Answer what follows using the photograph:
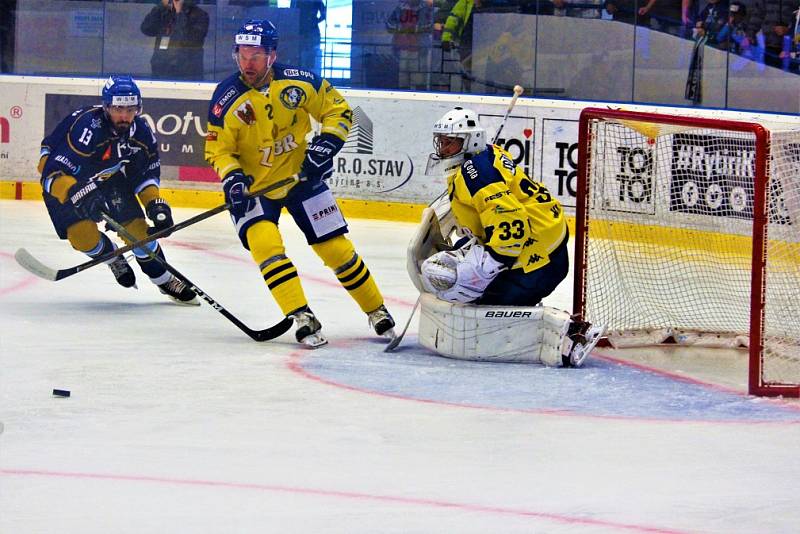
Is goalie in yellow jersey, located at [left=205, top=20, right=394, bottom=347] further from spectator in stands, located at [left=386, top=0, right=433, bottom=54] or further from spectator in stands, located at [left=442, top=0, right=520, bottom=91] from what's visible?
spectator in stands, located at [left=386, top=0, right=433, bottom=54]

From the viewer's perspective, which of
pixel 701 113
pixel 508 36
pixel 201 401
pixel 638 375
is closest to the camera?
pixel 201 401

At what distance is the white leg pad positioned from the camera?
507 centimetres

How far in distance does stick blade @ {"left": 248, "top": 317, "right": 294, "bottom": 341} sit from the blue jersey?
1368 millimetres

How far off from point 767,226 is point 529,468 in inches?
54.6

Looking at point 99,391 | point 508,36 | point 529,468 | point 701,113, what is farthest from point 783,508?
point 508,36

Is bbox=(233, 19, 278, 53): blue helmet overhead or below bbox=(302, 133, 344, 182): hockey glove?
overhead

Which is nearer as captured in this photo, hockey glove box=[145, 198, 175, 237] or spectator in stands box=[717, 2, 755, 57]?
hockey glove box=[145, 198, 175, 237]

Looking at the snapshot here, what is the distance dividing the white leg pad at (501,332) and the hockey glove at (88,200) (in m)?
1.94

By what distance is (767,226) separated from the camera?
4613mm

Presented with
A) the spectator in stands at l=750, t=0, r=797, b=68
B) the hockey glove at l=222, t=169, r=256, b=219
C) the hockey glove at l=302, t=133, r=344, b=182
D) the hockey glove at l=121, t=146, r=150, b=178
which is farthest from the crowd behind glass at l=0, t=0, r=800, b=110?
the hockey glove at l=222, t=169, r=256, b=219

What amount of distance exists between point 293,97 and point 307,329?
37.3 inches

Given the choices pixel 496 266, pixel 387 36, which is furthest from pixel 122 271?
pixel 387 36

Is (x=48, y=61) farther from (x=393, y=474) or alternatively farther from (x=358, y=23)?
(x=393, y=474)

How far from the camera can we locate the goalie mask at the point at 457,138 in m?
5.15
